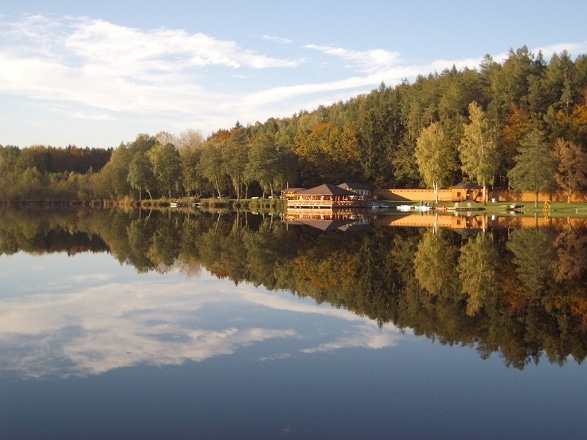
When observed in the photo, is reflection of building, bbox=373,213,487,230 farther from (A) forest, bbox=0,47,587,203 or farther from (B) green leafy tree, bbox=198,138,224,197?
(B) green leafy tree, bbox=198,138,224,197

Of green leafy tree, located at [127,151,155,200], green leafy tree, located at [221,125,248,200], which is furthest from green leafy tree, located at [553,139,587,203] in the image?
green leafy tree, located at [127,151,155,200]

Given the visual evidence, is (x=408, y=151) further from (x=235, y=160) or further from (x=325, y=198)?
(x=235, y=160)

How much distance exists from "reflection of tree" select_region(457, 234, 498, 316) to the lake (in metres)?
0.09

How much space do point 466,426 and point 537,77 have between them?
3206 inches

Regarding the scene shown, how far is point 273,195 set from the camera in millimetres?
89125

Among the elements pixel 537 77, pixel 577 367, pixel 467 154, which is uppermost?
A: pixel 537 77

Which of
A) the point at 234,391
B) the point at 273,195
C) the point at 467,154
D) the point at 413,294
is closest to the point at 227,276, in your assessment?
the point at 413,294

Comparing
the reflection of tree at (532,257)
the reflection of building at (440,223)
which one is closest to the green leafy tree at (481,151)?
the reflection of building at (440,223)

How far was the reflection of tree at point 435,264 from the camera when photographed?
57.5ft

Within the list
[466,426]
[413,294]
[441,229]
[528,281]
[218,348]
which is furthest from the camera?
[441,229]

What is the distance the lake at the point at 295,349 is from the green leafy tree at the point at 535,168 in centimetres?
3981

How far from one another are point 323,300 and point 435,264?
7.71m

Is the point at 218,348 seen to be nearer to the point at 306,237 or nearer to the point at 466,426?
the point at 466,426

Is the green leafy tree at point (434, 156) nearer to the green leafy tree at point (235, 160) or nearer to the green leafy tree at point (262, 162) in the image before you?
the green leafy tree at point (262, 162)
